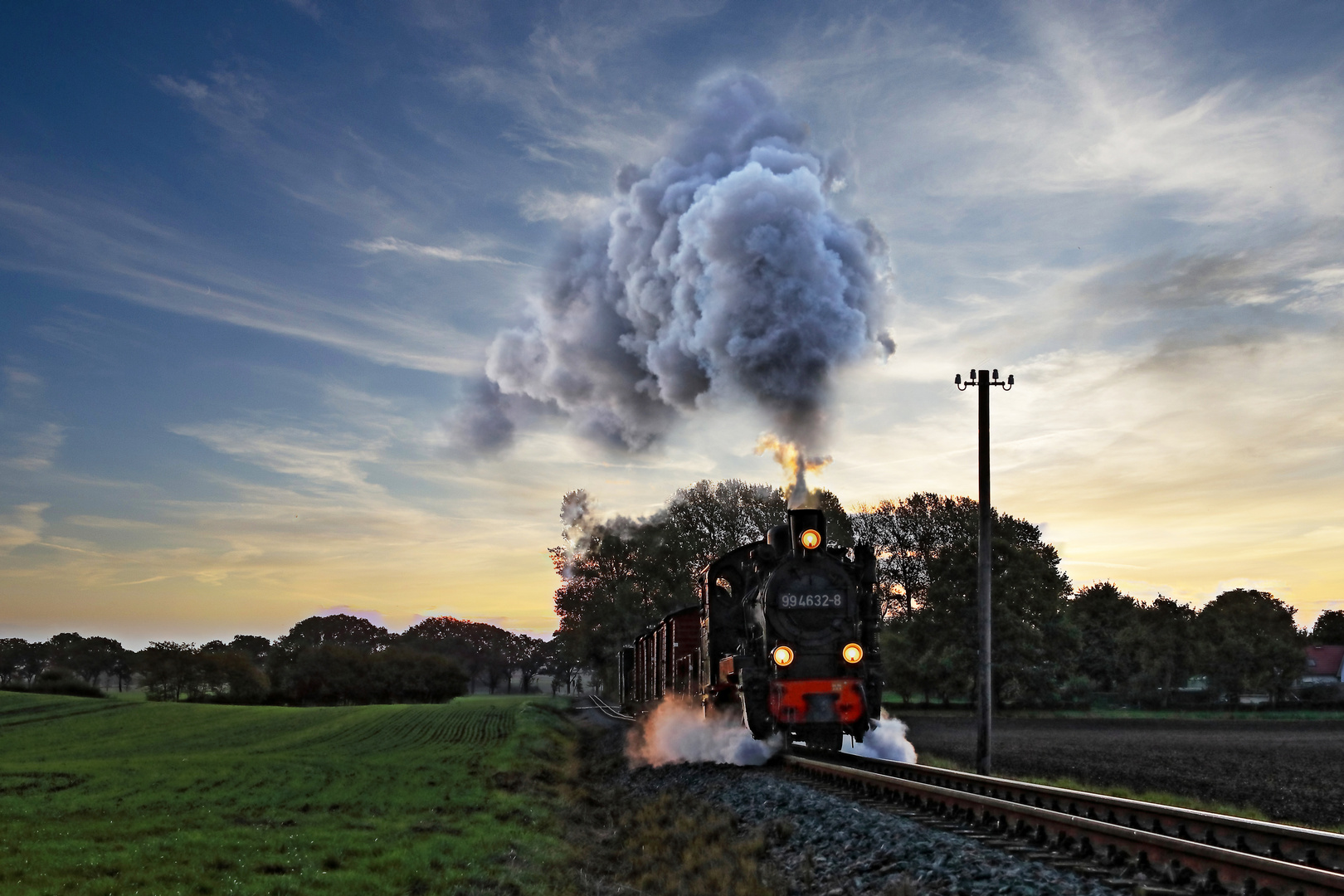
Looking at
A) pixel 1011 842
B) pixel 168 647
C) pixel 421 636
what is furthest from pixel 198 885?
pixel 421 636

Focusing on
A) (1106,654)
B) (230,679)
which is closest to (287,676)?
(230,679)

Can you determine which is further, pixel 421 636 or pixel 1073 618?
pixel 421 636

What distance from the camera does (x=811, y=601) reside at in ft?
55.8

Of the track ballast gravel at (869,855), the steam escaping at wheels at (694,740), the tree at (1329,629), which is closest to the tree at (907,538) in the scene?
the steam escaping at wheels at (694,740)

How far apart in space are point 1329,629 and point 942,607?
82.1m

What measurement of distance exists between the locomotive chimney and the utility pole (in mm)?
4080

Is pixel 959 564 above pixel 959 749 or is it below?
above

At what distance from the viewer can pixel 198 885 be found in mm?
10875

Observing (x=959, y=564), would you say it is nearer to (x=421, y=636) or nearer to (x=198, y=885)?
(x=198, y=885)

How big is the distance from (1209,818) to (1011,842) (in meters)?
1.78

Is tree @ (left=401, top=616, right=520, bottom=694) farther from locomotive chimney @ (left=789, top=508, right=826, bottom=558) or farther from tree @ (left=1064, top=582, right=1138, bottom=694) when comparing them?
locomotive chimney @ (left=789, top=508, right=826, bottom=558)

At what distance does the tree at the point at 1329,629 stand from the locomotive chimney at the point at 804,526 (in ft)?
376

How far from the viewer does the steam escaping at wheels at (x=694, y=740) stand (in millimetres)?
18969

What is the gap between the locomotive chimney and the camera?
17234mm
